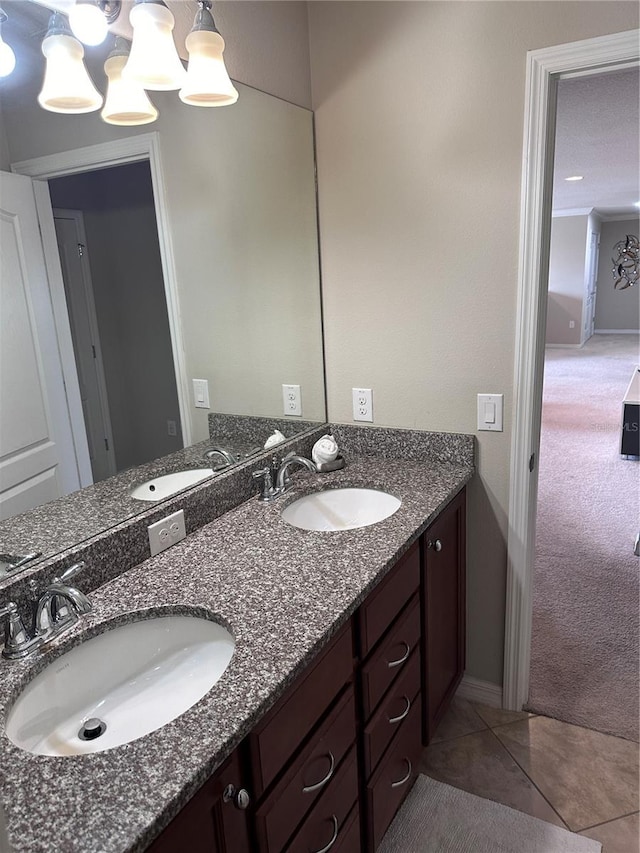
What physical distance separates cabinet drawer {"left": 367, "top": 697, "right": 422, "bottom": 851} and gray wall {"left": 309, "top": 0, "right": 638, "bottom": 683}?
571 mm

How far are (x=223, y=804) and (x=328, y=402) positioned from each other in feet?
5.01

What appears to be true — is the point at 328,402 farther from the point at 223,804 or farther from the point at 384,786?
the point at 223,804

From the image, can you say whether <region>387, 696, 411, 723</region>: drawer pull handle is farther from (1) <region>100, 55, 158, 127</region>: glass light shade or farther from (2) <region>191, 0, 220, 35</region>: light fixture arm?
(2) <region>191, 0, 220, 35</region>: light fixture arm

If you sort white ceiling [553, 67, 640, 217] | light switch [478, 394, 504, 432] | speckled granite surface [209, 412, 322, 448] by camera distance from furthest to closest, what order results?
white ceiling [553, 67, 640, 217]
light switch [478, 394, 504, 432]
speckled granite surface [209, 412, 322, 448]

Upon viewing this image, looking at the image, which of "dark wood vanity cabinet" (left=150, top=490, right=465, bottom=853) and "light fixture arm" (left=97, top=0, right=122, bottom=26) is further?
"light fixture arm" (left=97, top=0, right=122, bottom=26)

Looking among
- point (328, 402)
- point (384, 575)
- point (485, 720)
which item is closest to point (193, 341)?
point (328, 402)

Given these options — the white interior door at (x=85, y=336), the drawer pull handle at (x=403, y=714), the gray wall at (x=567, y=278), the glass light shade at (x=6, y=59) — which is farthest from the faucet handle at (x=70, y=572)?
the gray wall at (x=567, y=278)

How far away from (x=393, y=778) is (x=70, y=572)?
3.25 feet

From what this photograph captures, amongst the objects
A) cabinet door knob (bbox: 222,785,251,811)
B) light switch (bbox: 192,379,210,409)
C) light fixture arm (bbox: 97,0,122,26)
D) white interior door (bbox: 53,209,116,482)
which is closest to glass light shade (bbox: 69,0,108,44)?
light fixture arm (bbox: 97,0,122,26)

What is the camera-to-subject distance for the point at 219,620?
1.20 metres

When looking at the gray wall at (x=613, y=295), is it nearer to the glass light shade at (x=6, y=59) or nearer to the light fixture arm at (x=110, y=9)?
the light fixture arm at (x=110, y=9)

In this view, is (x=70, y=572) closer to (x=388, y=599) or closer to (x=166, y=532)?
(x=166, y=532)

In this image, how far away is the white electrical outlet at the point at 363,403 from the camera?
7.16ft

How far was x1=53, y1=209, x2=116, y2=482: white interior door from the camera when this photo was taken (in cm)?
129
